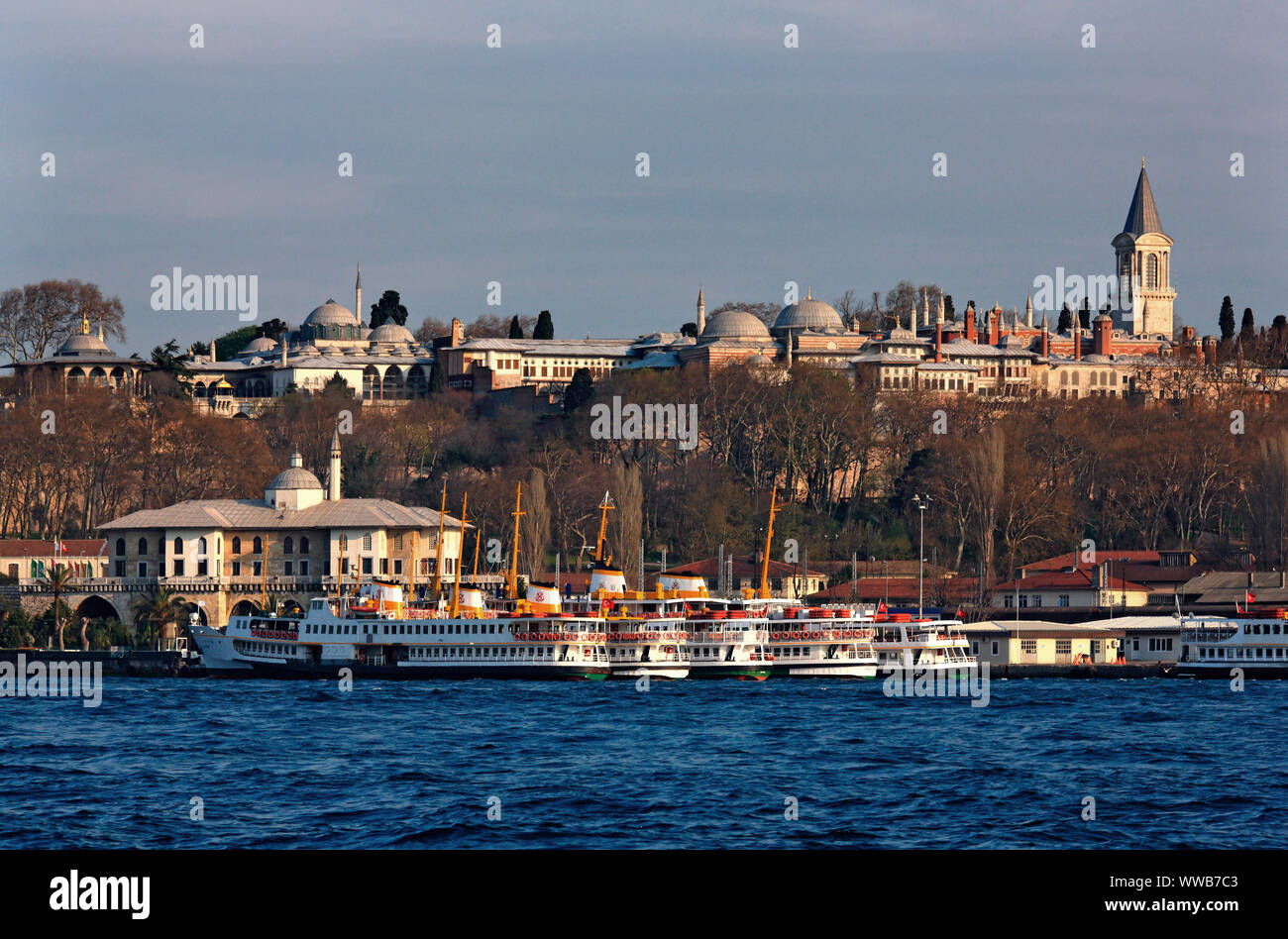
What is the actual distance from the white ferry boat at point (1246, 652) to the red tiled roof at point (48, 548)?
37260mm

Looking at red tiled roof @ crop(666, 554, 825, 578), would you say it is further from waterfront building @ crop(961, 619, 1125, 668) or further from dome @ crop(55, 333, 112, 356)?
dome @ crop(55, 333, 112, 356)

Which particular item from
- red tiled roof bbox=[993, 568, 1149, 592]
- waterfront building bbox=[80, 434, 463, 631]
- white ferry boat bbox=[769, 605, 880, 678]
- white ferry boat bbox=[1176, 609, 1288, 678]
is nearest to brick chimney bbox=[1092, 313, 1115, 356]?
red tiled roof bbox=[993, 568, 1149, 592]

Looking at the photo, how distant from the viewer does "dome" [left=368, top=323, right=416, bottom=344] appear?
122 metres

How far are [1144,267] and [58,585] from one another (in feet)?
326

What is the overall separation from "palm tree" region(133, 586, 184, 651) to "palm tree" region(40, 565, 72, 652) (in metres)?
2.35

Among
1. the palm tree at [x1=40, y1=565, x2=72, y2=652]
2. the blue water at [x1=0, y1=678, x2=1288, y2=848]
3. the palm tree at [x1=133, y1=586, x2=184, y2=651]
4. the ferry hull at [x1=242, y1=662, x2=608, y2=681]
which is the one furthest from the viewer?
the palm tree at [x1=133, y1=586, x2=184, y2=651]

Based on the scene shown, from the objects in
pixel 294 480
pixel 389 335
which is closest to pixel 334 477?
pixel 294 480

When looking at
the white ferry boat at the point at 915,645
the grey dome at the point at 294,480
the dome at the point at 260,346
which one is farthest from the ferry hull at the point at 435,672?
the dome at the point at 260,346

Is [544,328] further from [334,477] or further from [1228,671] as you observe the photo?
[1228,671]

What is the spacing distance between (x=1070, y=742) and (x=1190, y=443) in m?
44.9

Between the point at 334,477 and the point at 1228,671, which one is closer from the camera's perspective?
the point at 1228,671

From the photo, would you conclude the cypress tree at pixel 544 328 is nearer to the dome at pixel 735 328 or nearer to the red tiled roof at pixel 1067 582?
the dome at pixel 735 328

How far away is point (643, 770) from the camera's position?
29.8m
